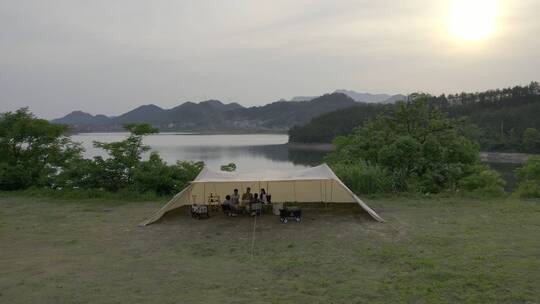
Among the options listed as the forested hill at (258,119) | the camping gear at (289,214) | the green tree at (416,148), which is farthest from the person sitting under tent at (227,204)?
the forested hill at (258,119)

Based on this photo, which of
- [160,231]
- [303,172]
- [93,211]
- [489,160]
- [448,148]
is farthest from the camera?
[489,160]

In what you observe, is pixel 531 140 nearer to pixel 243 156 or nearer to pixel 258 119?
pixel 243 156

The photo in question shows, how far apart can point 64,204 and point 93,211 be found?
1.61 metres

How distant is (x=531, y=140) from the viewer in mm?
A: 62031

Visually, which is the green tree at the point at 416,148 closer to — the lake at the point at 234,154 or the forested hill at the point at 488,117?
the lake at the point at 234,154

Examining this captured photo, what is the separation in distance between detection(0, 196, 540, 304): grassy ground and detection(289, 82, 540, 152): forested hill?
60.2 meters

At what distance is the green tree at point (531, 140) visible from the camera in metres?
61.6

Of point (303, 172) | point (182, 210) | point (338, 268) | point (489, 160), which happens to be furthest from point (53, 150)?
point (489, 160)

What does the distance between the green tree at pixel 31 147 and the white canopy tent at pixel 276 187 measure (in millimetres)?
6839

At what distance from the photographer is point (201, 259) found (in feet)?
24.5

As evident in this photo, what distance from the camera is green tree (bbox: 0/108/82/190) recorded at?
1634 centimetres

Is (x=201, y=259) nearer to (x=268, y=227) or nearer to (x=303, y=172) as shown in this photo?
(x=268, y=227)

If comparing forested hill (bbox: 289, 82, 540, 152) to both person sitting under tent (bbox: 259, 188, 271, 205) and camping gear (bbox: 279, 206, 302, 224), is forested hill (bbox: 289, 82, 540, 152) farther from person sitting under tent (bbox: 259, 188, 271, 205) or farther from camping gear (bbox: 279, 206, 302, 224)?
camping gear (bbox: 279, 206, 302, 224)

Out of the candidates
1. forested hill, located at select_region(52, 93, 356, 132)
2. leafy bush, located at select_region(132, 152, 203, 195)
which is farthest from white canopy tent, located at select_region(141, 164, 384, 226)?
forested hill, located at select_region(52, 93, 356, 132)
